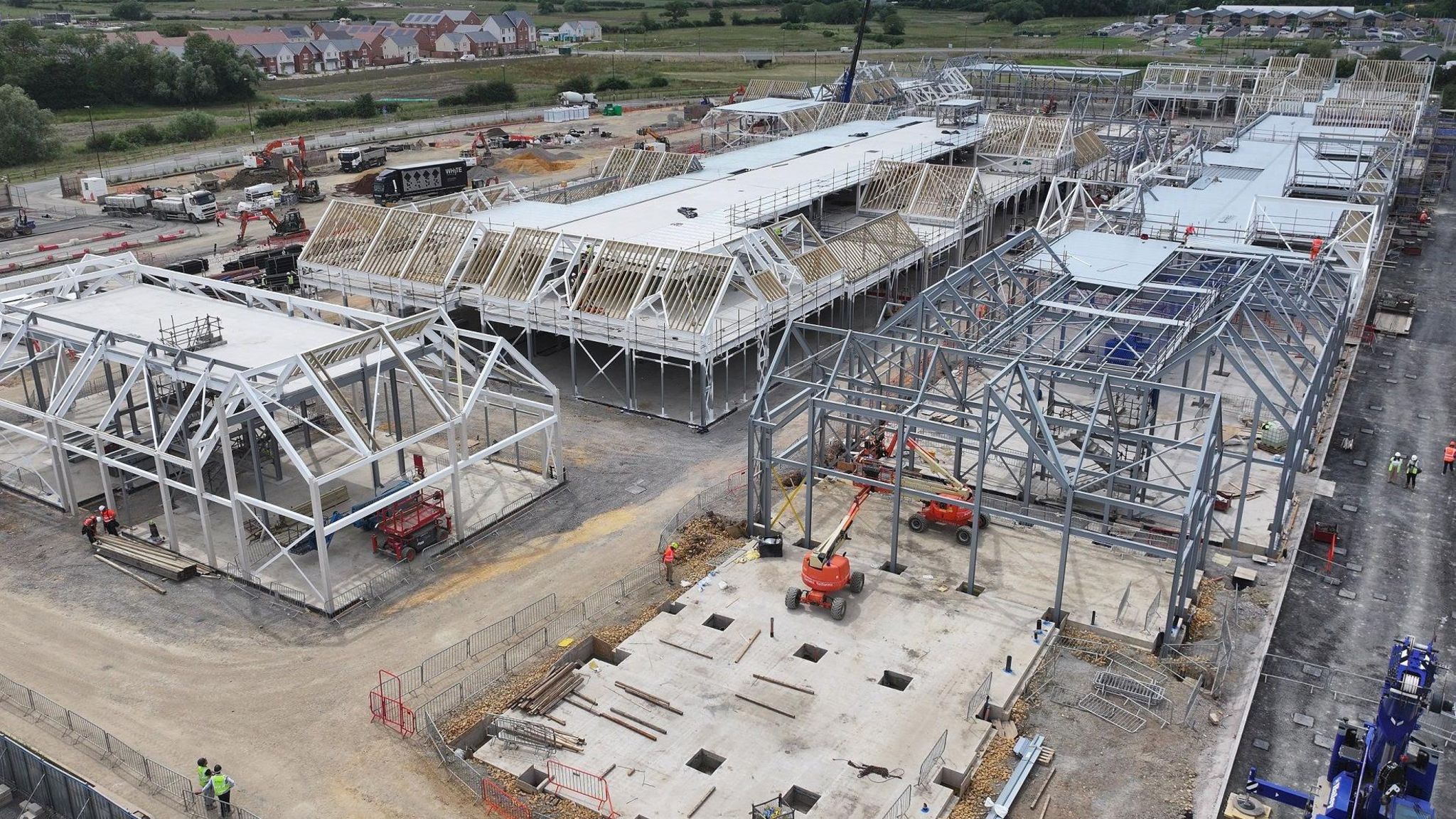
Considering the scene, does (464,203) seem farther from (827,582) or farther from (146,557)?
(827,582)

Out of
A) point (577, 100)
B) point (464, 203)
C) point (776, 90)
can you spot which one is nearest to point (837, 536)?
point (464, 203)

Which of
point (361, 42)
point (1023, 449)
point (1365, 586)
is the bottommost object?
point (1365, 586)

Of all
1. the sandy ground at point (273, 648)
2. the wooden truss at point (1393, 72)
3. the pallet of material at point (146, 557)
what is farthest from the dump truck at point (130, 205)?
the wooden truss at point (1393, 72)

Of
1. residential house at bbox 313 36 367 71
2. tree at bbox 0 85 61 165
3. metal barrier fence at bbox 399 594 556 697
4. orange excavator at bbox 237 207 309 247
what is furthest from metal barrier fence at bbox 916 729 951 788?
residential house at bbox 313 36 367 71

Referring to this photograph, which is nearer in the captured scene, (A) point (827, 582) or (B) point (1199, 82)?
(A) point (827, 582)

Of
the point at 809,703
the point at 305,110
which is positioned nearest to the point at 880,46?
the point at 305,110
